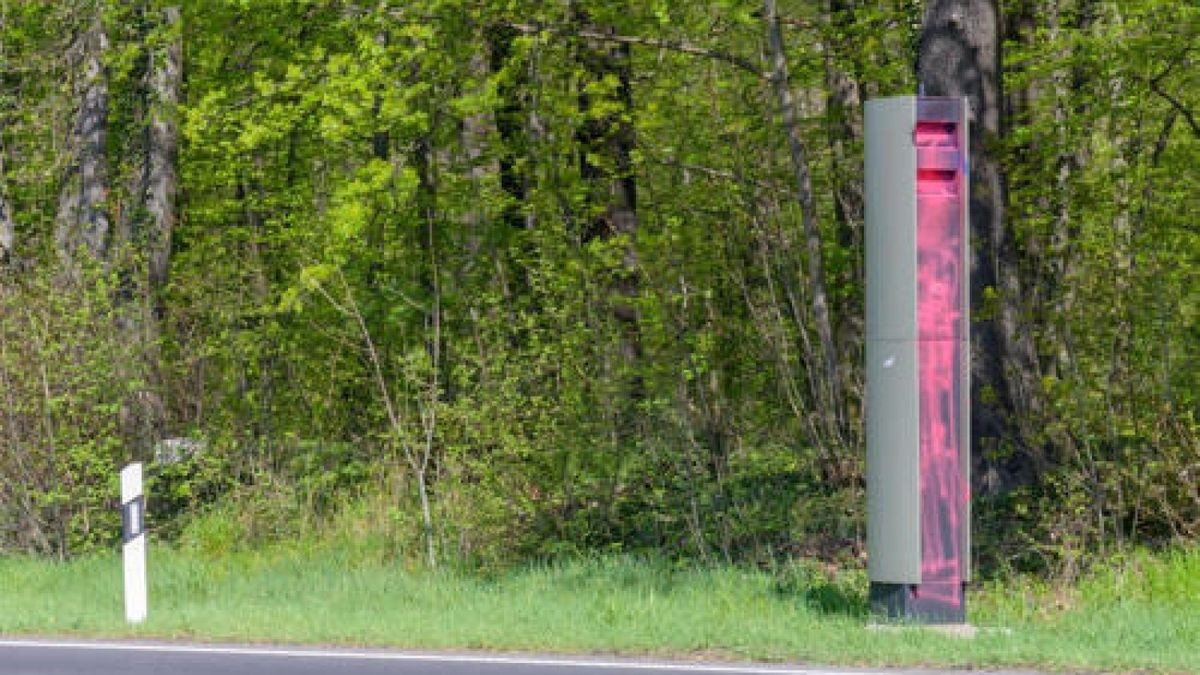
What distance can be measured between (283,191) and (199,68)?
2.29 metres

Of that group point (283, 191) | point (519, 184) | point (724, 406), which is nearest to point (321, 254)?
point (519, 184)

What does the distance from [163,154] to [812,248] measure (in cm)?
933

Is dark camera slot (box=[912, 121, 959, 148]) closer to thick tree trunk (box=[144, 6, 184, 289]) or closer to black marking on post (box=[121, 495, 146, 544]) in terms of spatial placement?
black marking on post (box=[121, 495, 146, 544])

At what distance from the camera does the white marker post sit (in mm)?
13562

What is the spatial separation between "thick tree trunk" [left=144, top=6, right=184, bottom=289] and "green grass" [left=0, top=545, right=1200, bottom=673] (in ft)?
21.5

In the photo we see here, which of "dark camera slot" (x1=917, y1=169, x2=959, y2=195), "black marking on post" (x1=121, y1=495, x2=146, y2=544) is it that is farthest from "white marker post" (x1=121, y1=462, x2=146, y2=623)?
"dark camera slot" (x1=917, y1=169, x2=959, y2=195)

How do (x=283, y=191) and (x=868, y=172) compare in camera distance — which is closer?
(x=868, y=172)

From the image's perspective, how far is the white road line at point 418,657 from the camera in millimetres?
10711

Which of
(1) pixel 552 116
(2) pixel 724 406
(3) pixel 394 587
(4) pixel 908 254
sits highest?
(1) pixel 552 116

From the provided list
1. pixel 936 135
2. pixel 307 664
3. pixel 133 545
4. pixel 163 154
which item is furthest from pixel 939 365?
pixel 163 154

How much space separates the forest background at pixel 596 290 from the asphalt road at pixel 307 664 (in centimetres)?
406

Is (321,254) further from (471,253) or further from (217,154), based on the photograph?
(217,154)

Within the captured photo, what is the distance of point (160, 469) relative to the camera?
1862cm

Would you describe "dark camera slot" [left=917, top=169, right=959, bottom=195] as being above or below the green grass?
above
